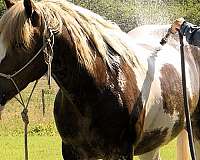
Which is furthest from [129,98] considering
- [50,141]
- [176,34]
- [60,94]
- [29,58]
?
[50,141]

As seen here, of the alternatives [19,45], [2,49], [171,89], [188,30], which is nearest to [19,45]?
[19,45]

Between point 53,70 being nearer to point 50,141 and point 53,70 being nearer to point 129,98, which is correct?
point 129,98

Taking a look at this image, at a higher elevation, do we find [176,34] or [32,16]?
[32,16]

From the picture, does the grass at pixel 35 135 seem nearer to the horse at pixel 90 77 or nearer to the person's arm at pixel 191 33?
the person's arm at pixel 191 33

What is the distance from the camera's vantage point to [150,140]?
457 cm

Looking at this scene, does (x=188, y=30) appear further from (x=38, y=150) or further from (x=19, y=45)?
(x=38, y=150)

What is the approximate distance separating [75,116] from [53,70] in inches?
17.7

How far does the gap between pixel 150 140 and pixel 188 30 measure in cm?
129

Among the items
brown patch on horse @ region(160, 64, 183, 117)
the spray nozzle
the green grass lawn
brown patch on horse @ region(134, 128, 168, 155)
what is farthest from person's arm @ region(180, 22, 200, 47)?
the green grass lawn

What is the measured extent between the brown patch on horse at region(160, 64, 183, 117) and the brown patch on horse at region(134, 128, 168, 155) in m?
0.19

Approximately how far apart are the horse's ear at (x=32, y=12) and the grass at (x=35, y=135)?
7.58ft

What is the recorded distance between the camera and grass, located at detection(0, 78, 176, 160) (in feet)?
30.2

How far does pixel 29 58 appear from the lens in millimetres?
3738

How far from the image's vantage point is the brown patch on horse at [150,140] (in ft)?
14.8
